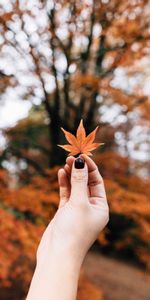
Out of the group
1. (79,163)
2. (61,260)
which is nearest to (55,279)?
(61,260)

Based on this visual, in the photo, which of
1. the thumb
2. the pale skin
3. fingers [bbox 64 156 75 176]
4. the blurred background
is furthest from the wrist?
the blurred background

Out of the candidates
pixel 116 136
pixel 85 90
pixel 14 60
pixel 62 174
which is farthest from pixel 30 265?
pixel 62 174

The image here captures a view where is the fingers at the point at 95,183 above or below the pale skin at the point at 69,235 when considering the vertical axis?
above

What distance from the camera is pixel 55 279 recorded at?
94 centimetres

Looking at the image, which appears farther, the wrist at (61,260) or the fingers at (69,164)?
the fingers at (69,164)

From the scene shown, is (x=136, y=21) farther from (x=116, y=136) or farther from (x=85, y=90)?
(x=116, y=136)

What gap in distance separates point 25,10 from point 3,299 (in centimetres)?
691

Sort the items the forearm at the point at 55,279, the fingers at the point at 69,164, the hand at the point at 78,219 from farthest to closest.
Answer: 1. the fingers at the point at 69,164
2. the hand at the point at 78,219
3. the forearm at the point at 55,279

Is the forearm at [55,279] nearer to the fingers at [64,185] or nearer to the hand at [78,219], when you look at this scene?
the hand at [78,219]

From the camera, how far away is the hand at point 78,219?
104 cm

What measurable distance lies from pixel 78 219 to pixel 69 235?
0.06 m

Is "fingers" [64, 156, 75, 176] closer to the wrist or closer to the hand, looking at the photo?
the hand

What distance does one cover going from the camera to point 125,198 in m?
4.53

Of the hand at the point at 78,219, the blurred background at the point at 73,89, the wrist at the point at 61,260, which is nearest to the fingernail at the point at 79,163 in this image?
the hand at the point at 78,219
